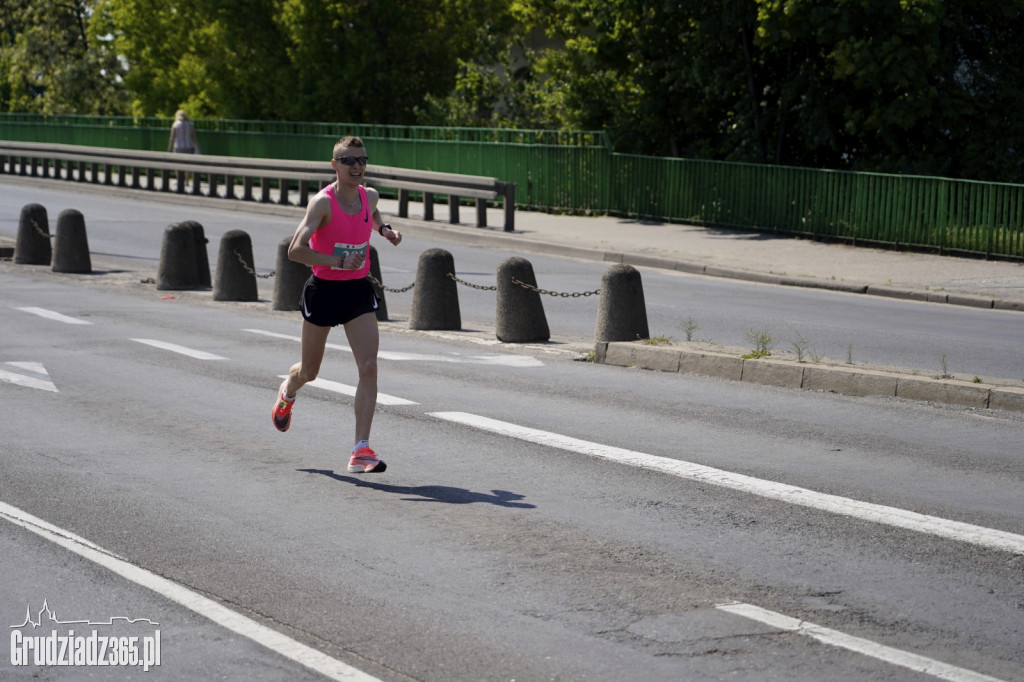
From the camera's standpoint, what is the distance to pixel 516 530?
6.99 m

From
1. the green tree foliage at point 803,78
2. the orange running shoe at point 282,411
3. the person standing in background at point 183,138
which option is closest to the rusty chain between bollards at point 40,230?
the green tree foliage at point 803,78

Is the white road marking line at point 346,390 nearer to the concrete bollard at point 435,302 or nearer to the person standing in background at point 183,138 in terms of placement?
the concrete bollard at point 435,302

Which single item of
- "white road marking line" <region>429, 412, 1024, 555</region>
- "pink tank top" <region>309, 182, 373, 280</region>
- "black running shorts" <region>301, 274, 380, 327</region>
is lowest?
"white road marking line" <region>429, 412, 1024, 555</region>

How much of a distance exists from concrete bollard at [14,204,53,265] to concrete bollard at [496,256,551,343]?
10.4 m

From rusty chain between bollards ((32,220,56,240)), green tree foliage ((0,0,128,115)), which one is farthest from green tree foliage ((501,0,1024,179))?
green tree foliage ((0,0,128,115))

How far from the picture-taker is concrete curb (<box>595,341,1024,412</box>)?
10502 millimetres

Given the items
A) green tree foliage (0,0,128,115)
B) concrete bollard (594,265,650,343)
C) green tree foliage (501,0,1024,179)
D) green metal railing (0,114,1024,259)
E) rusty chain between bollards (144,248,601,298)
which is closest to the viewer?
concrete bollard (594,265,650,343)

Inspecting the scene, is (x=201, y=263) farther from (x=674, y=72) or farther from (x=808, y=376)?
(x=674, y=72)

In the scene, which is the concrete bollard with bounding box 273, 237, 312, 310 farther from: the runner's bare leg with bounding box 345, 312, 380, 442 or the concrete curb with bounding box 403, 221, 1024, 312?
the runner's bare leg with bounding box 345, 312, 380, 442

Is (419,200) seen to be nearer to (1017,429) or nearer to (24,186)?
(24,186)

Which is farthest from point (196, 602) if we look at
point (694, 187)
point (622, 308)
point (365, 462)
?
point (694, 187)

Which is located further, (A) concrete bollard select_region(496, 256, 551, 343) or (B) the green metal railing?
(B) the green metal railing

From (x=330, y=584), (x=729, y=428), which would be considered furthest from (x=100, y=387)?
(x=330, y=584)

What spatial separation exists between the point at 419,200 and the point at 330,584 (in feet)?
99.2
